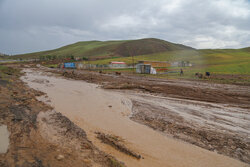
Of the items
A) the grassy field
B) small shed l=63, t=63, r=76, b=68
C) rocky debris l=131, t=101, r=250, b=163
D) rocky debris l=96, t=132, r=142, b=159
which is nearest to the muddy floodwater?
rocky debris l=96, t=132, r=142, b=159

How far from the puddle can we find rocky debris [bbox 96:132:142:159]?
243 centimetres

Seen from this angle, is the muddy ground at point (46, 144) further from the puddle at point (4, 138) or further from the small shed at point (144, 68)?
the small shed at point (144, 68)

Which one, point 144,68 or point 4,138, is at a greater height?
point 144,68

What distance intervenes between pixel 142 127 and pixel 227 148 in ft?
9.32

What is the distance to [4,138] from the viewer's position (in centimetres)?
432

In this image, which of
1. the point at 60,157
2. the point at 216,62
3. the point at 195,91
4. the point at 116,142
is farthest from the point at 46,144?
the point at 216,62

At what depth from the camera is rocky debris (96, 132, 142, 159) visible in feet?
13.8

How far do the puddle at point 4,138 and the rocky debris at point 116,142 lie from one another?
7.98 ft

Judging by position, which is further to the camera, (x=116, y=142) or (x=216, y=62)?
(x=216, y=62)

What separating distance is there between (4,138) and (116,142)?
10.3ft

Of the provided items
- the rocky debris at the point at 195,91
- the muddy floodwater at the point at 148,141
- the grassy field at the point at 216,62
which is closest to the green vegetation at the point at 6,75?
the rocky debris at the point at 195,91

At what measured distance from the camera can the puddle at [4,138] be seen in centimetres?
373

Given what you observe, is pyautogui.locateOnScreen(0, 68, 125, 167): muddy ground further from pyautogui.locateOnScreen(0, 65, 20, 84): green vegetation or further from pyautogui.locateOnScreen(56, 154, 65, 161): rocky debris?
pyautogui.locateOnScreen(0, 65, 20, 84): green vegetation

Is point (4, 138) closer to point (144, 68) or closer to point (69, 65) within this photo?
point (144, 68)
